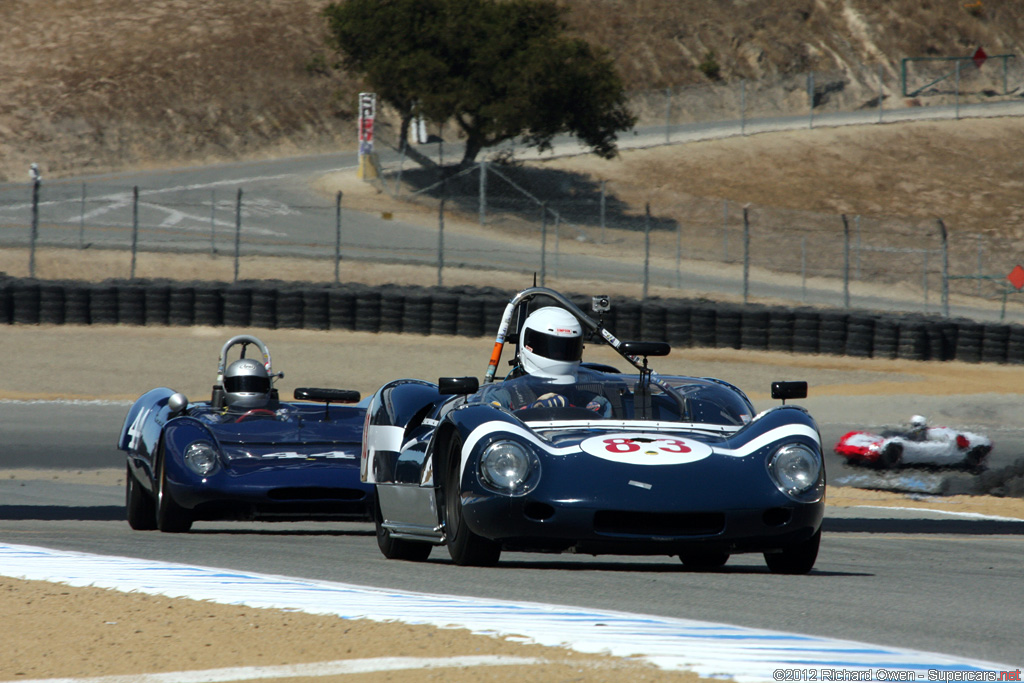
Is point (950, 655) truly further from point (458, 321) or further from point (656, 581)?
point (458, 321)

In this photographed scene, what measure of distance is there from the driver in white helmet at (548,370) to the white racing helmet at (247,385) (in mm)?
3259

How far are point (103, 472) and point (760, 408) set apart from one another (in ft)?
27.4

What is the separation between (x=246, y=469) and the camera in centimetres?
912

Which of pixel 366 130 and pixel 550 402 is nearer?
pixel 550 402

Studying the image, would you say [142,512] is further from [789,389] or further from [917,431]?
[917,431]

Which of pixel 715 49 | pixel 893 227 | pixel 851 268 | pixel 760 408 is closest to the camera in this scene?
pixel 760 408

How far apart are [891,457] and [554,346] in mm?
7468

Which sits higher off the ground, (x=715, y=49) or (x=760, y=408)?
(x=715, y=49)

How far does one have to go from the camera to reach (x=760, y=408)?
60.3 feet

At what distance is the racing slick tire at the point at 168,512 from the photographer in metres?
9.16

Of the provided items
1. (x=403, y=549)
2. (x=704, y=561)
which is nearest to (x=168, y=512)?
(x=403, y=549)

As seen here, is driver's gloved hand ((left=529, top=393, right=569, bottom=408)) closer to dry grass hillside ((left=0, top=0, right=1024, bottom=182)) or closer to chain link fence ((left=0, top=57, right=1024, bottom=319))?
chain link fence ((left=0, top=57, right=1024, bottom=319))

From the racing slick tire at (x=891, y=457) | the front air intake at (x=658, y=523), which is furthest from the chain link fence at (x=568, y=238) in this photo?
the front air intake at (x=658, y=523)

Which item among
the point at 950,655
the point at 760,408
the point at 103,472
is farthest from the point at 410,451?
the point at 760,408
